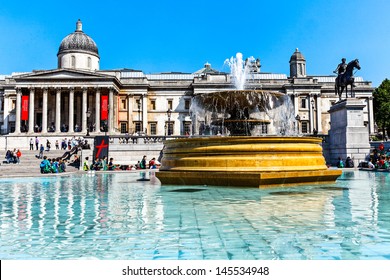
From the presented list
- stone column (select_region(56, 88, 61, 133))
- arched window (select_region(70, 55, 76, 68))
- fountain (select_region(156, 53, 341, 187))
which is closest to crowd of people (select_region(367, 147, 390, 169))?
fountain (select_region(156, 53, 341, 187))

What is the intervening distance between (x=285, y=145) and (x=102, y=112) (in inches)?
1707

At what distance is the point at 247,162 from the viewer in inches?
392

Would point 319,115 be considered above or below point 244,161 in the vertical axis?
above

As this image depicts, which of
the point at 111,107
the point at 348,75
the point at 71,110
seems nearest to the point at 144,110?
the point at 111,107

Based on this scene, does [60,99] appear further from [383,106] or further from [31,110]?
[383,106]

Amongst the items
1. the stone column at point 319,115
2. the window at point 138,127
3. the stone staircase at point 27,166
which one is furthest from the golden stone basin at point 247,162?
the stone column at point 319,115

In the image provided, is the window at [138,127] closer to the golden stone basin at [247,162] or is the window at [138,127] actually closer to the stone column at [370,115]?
the stone column at [370,115]

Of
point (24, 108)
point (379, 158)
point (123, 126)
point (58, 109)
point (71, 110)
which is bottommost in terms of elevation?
point (379, 158)

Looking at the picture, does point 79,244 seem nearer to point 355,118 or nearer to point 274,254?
point 274,254

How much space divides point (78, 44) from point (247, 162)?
53.7 meters

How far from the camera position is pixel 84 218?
5730 millimetres

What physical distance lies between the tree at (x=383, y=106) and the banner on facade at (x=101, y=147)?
155 ft

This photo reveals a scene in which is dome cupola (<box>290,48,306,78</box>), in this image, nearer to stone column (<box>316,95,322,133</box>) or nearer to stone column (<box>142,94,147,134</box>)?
stone column (<box>316,95,322,133</box>)

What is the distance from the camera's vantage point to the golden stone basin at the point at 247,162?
9812mm
